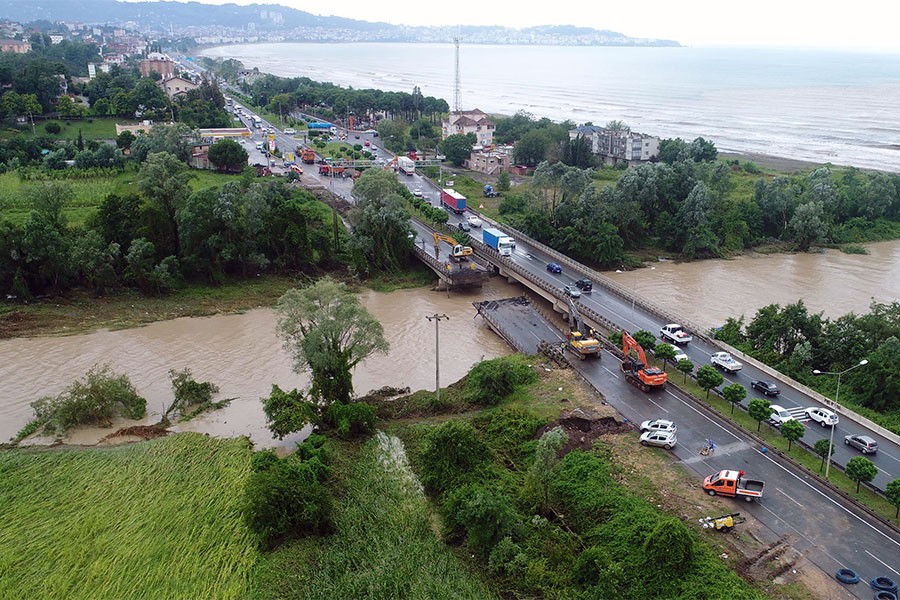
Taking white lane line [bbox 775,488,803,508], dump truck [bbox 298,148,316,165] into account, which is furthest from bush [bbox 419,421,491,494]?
dump truck [bbox 298,148,316,165]

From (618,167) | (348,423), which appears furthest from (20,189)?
(618,167)

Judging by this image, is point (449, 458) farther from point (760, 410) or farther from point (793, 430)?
point (793, 430)

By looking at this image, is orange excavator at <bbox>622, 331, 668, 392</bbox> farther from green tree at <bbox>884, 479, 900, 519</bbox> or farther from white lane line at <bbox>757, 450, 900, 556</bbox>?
green tree at <bbox>884, 479, 900, 519</bbox>

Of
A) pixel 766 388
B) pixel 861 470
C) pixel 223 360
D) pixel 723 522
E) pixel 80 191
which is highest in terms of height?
pixel 861 470

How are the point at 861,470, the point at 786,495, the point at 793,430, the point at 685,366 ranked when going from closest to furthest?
1. the point at 861,470
2. the point at 786,495
3. the point at 793,430
4. the point at 685,366

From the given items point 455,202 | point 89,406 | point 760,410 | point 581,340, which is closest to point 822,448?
point 760,410

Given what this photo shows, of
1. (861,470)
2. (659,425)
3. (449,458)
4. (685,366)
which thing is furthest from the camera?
(685,366)
